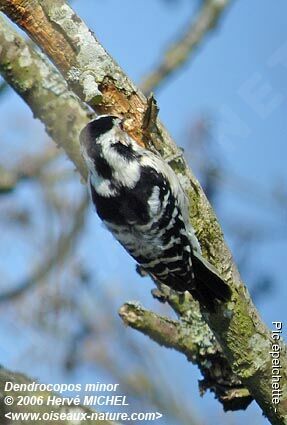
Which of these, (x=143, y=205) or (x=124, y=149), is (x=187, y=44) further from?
(x=143, y=205)

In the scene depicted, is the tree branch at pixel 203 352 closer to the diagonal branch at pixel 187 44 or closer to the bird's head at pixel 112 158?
the bird's head at pixel 112 158

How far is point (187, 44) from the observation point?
23.6 ft

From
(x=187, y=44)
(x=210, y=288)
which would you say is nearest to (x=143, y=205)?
(x=210, y=288)

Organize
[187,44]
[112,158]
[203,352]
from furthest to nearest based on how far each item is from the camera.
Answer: [187,44], [203,352], [112,158]

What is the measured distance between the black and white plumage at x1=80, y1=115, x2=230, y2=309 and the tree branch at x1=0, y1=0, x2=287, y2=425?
0.08 meters

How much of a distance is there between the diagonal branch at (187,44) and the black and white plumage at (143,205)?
2.61 meters

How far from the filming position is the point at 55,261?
19.2 ft

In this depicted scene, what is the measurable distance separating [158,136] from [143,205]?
1.37 ft

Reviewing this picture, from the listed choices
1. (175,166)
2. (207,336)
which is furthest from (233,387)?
(175,166)

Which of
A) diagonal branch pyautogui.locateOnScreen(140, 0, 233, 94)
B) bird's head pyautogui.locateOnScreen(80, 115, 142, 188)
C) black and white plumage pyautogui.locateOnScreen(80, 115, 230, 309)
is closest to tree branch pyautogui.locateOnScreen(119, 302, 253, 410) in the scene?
black and white plumage pyautogui.locateOnScreen(80, 115, 230, 309)

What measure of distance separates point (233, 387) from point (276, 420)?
17.2 inches

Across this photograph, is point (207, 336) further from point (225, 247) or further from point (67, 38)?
point (67, 38)

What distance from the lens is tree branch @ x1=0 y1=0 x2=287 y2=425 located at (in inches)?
153

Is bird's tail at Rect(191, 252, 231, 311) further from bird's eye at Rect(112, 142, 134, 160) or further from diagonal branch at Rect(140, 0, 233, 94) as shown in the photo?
diagonal branch at Rect(140, 0, 233, 94)
